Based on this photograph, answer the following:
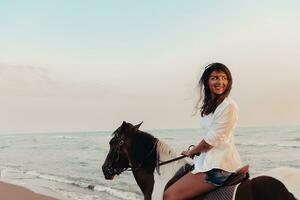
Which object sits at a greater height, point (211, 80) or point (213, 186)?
point (211, 80)

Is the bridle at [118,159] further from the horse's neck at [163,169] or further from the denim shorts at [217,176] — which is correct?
the denim shorts at [217,176]

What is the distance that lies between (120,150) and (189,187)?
124 cm

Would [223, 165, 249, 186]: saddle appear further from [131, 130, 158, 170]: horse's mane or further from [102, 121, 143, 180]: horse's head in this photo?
[102, 121, 143, 180]: horse's head

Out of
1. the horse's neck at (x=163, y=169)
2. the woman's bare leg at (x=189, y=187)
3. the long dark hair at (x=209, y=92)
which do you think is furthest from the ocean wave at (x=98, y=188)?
the long dark hair at (x=209, y=92)

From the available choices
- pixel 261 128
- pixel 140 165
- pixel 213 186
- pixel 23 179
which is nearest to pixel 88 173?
pixel 23 179

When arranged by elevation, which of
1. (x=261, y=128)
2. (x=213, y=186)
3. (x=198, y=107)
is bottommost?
(x=261, y=128)

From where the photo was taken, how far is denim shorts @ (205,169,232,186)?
420 centimetres

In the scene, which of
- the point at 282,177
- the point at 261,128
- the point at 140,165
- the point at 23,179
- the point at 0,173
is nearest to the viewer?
A: the point at 282,177

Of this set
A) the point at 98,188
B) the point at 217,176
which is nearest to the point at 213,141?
the point at 217,176

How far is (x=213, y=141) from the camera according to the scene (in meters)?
4.22

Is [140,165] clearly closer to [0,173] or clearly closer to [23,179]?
[23,179]

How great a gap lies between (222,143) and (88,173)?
13.9 m

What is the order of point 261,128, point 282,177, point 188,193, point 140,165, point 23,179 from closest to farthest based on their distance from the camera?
point 282,177, point 188,193, point 140,165, point 23,179, point 261,128

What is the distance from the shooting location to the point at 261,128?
46625 mm
